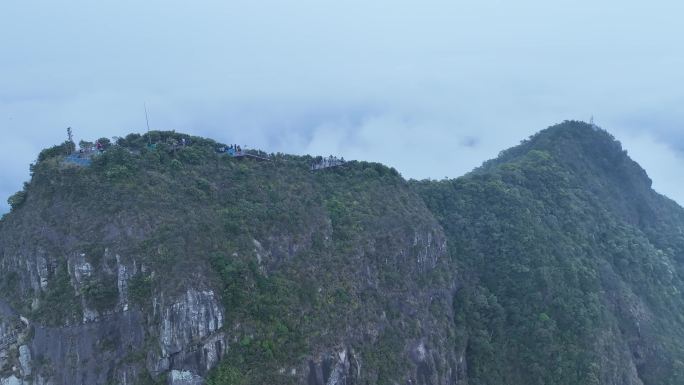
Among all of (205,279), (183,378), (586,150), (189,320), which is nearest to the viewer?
(183,378)

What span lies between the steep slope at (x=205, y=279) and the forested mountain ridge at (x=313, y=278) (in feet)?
0.54

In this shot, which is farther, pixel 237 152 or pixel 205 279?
pixel 237 152

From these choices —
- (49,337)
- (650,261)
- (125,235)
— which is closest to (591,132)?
(650,261)

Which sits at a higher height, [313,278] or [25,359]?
[313,278]

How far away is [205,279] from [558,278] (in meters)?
44.2

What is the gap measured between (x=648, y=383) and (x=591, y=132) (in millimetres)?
49499

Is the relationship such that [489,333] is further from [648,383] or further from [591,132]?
[591,132]

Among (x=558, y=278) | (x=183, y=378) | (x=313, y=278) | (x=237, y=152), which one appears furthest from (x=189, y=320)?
(x=558, y=278)

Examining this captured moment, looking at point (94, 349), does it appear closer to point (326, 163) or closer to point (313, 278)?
point (313, 278)

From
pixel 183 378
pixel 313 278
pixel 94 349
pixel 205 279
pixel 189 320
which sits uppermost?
pixel 205 279

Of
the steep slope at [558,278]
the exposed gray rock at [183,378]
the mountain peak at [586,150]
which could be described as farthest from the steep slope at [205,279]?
the mountain peak at [586,150]

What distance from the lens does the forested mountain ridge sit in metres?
38.6

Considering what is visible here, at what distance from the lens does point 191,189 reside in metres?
46.3

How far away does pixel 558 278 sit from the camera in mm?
61312
